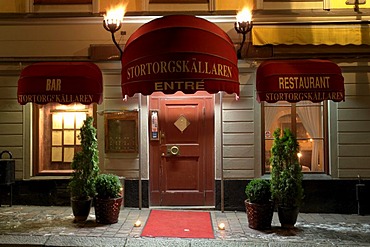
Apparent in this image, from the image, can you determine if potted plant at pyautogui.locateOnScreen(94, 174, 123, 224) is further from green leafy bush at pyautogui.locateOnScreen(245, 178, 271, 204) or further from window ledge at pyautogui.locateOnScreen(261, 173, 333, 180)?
window ledge at pyautogui.locateOnScreen(261, 173, 333, 180)

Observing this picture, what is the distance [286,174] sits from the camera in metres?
7.69

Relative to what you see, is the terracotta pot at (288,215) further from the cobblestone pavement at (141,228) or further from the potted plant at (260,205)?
the potted plant at (260,205)

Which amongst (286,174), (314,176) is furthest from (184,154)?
(314,176)

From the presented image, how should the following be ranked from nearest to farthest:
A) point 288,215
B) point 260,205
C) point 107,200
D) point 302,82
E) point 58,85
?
point 260,205 < point 288,215 < point 107,200 < point 302,82 < point 58,85

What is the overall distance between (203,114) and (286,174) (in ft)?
8.74

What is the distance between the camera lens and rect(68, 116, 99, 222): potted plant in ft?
26.7

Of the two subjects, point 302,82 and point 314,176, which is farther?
point 314,176

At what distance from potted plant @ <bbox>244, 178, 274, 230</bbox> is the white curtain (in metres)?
2.40

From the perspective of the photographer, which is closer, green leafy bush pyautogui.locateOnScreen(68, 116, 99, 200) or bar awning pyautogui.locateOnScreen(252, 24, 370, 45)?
green leafy bush pyautogui.locateOnScreen(68, 116, 99, 200)

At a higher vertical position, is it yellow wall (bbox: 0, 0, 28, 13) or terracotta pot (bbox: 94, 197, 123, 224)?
yellow wall (bbox: 0, 0, 28, 13)

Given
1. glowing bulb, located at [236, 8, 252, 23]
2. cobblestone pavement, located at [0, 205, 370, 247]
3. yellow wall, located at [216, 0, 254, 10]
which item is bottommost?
cobblestone pavement, located at [0, 205, 370, 247]

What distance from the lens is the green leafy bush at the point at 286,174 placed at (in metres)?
7.66

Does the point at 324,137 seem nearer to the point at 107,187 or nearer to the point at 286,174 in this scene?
the point at 286,174

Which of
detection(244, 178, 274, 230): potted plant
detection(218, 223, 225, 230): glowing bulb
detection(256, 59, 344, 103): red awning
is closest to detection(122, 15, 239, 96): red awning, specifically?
detection(256, 59, 344, 103): red awning
